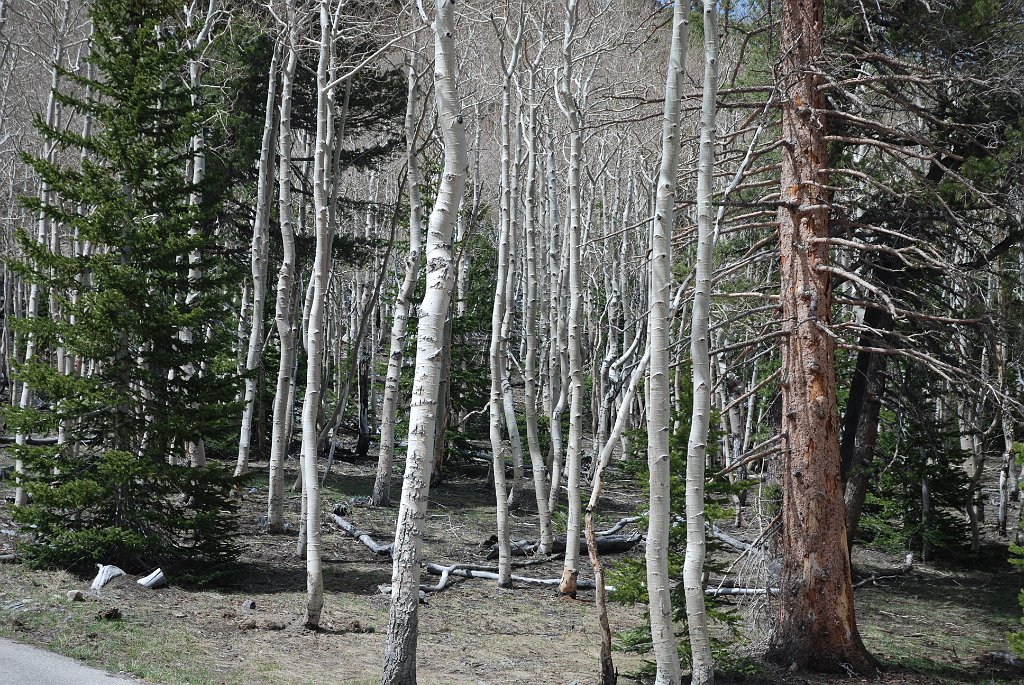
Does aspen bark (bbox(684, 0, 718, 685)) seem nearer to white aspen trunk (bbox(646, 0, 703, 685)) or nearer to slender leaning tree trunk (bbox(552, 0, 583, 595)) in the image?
white aspen trunk (bbox(646, 0, 703, 685))

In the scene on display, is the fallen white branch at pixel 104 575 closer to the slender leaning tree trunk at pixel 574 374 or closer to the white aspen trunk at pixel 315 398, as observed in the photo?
the white aspen trunk at pixel 315 398

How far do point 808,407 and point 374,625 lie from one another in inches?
→ 190

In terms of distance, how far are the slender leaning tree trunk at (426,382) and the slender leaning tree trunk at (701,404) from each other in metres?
1.69

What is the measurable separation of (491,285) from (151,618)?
14912 millimetres

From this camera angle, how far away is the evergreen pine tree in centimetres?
889

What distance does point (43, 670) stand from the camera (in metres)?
6.23

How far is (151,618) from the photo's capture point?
7.80 meters

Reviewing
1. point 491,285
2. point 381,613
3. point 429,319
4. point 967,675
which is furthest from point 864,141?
point 491,285

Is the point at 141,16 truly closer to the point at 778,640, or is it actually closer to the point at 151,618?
the point at 151,618

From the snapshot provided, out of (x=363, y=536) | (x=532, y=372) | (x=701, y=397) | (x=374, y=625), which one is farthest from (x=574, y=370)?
(x=701, y=397)

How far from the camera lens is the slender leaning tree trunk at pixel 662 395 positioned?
584 centimetres

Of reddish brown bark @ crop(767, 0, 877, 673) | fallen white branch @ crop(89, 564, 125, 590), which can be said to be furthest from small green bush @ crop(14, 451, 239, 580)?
reddish brown bark @ crop(767, 0, 877, 673)

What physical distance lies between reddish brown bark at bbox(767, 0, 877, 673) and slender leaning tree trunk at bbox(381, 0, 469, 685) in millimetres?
3504

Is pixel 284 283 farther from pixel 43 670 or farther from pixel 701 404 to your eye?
pixel 701 404
